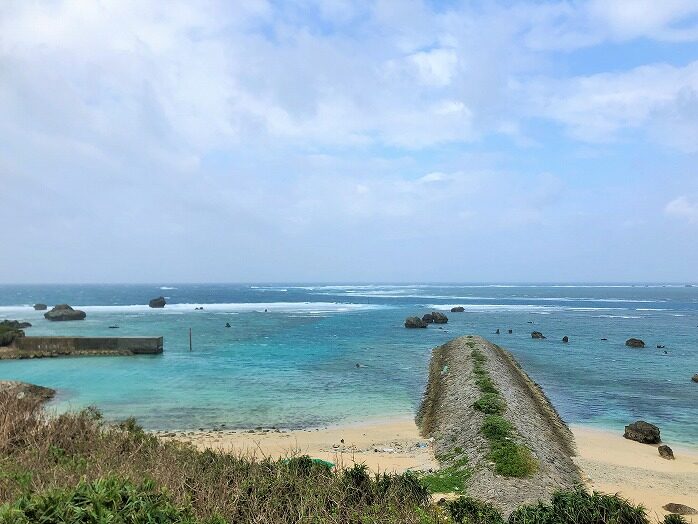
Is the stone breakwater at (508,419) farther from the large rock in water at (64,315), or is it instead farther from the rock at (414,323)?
the large rock in water at (64,315)

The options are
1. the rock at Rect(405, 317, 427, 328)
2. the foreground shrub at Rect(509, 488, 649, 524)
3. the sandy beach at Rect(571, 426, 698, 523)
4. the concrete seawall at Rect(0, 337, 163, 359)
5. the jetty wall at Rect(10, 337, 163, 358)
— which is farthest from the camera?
the rock at Rect(405, 317, 427, 328)

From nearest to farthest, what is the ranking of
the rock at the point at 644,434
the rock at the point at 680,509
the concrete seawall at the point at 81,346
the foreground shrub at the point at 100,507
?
the foreground shrub at the point at 100,507 → the rock at the point at 680,509 → the rock at the point at 644,434 → the concrete seawall at the point at 81,346

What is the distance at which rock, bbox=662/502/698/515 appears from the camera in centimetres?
1778

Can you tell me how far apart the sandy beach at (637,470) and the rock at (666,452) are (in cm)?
27

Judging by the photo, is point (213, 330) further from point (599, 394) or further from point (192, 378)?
point (599, 394)

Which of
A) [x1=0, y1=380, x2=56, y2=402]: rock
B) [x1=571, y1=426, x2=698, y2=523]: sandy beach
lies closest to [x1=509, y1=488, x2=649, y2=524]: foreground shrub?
[x1=571, y1=426, x2=698, y2=523]: sandy beach

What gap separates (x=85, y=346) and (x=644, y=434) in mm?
60824

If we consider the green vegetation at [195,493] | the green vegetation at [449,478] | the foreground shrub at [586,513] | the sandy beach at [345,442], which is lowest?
the sandy beach at [345,442]

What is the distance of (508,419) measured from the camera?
2552cm

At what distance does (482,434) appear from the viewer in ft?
78.1

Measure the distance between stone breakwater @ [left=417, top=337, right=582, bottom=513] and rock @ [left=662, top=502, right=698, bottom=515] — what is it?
3367 mm

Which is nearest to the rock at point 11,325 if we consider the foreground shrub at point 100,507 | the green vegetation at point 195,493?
the green vegetation at point 195,493

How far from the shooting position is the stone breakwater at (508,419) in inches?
706

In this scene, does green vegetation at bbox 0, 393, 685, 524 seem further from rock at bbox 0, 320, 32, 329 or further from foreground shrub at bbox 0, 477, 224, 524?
rock at bbox 0, 320, 32, 329
